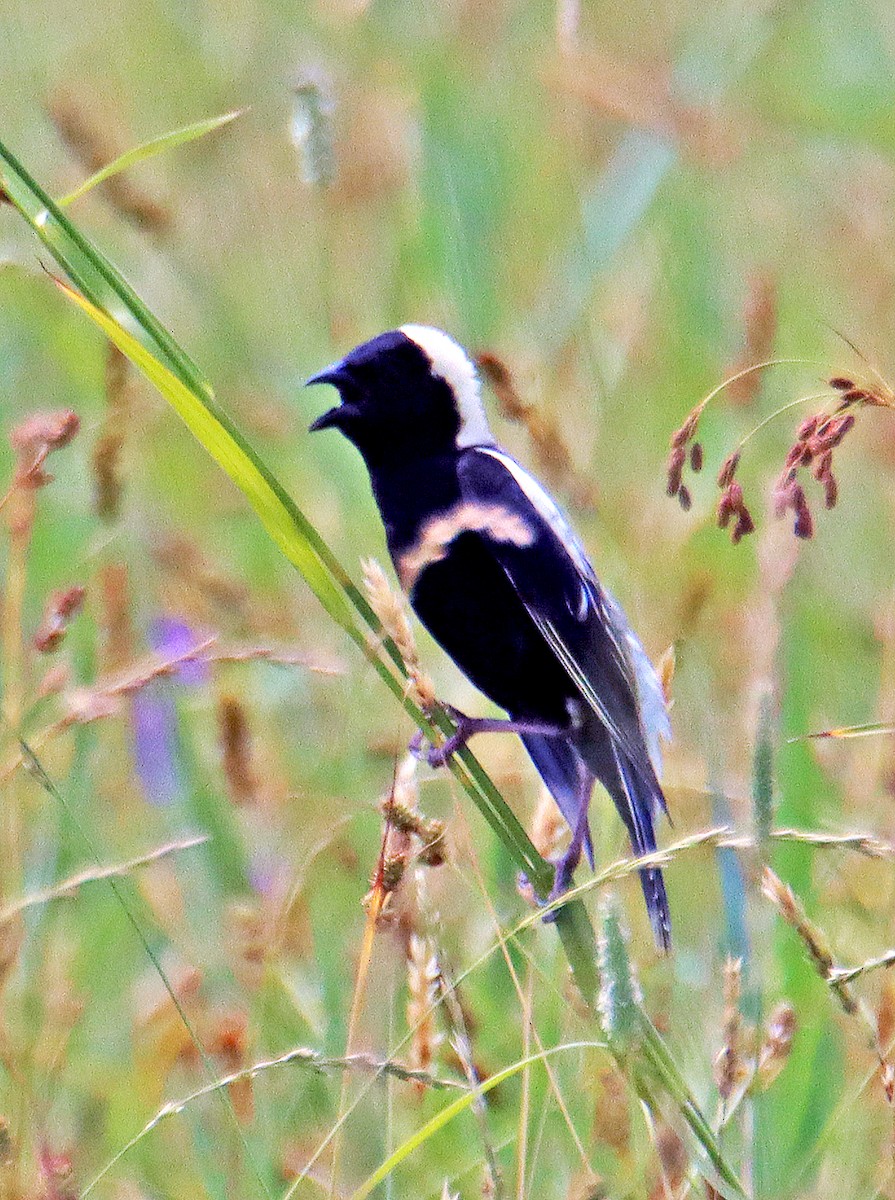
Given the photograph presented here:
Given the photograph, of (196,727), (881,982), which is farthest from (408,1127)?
(196,727)

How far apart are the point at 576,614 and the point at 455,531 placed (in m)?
0.17

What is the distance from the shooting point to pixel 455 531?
2092mm

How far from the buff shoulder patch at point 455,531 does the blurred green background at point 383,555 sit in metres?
0.08

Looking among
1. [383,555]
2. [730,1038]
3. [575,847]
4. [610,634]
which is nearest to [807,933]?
[730,1038]

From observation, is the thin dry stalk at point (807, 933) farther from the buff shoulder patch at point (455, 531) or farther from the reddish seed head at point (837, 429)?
the buff shoulder patch at point (455, 531)

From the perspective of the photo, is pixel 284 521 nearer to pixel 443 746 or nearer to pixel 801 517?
pixel 443 746

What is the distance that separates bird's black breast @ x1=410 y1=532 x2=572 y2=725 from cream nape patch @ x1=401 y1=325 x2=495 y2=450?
0.25 meters

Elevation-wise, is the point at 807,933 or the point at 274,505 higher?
the point at 274,505

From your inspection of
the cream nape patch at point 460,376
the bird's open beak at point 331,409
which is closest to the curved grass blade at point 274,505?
the bird's open beak at point 331,409

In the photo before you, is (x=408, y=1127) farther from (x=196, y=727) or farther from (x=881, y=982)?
(x=196, y=727)

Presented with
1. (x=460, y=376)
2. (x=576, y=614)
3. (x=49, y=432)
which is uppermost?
(x=49, y=432)

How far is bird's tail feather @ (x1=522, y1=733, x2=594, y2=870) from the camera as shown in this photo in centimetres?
211

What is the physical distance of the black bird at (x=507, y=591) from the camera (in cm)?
201

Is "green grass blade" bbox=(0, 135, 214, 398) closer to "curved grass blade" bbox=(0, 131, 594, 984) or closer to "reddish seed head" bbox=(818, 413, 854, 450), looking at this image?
"curved grass blade" bbox=(0, 131, 594, 984)
